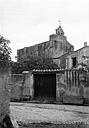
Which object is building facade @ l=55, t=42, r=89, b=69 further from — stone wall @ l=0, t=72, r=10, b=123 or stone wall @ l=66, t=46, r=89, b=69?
stone wall @ l=0, t=72, r=10, b=123

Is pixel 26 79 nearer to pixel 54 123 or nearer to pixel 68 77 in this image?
pixel 68 77

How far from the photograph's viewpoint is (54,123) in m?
A: 7.43

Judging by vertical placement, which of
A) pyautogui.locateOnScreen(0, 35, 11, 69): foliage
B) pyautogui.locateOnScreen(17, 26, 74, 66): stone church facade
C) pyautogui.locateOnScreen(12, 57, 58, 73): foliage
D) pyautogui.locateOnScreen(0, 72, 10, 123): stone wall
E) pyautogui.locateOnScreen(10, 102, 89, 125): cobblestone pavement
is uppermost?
pyautogui.locateOnScreen(17, 26, 74, 66): stone church facade

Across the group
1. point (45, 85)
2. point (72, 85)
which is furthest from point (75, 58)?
point (72, 85)

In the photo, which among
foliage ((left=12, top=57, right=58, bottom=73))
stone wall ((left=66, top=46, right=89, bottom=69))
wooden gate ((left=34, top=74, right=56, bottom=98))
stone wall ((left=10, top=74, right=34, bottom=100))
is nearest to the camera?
wooden gate ((left=34, top=74, right=56, bottom=98))

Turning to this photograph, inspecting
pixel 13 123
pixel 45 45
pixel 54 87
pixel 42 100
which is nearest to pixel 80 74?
pixel 54 87

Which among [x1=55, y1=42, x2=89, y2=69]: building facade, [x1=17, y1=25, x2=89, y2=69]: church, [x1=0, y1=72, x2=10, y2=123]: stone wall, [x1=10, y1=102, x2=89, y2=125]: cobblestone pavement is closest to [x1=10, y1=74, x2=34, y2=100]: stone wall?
[x1=10, y1=102, x2=89, y2=125]: cobblestone pavement

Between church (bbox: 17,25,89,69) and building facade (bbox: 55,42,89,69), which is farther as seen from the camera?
church (bbox: 17,25,89,69)

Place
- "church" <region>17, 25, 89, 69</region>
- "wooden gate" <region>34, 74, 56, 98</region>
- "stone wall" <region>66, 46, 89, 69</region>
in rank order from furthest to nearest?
"church" <region>17, 25, 89, 69</region>
"stone wall" <region>66, 46, 89, 69</region>
"wooden gate" <region>34, 74, 56, 98</region>

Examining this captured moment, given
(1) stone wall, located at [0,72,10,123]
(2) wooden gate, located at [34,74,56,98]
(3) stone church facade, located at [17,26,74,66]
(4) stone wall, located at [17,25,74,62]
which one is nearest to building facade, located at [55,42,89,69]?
(3) stone church facade, located at [17,26,74,66]

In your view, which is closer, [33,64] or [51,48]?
[33,64]

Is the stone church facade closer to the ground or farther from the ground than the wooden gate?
farther from the ground

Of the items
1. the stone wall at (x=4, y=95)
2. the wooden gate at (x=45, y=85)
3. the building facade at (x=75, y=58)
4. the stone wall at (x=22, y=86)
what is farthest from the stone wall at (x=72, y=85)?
the building facade at (x=75, y=58)

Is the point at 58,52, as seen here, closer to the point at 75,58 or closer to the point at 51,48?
the point at 51,48
